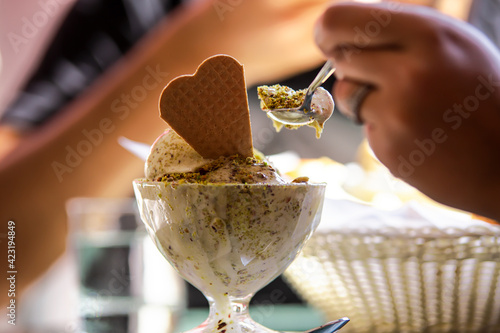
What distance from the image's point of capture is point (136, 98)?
1.17 metres

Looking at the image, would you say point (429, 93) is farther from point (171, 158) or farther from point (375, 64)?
point (171, 158)

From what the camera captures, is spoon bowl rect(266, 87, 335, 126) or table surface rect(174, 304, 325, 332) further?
table surface rect(174, 304, 325, 332)

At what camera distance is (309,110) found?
1.59 ft

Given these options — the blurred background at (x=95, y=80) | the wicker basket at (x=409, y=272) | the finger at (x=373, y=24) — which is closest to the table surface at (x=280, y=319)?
the blurred background at (x=95, y=80)

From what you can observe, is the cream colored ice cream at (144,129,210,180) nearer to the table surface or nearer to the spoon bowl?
the spoon bowl

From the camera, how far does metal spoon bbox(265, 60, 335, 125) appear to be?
48cm

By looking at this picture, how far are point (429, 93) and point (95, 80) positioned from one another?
1.02 meters

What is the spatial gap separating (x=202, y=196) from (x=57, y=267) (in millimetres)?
1224

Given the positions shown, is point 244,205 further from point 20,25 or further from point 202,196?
point 20,25

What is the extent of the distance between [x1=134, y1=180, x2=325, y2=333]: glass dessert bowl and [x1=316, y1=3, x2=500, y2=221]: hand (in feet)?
0.55

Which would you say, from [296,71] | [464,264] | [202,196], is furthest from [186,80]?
[296,71]

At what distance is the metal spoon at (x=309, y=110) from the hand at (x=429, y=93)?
88 mm

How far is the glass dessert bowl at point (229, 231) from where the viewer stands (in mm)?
400

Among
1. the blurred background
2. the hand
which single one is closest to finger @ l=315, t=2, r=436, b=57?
the hand
